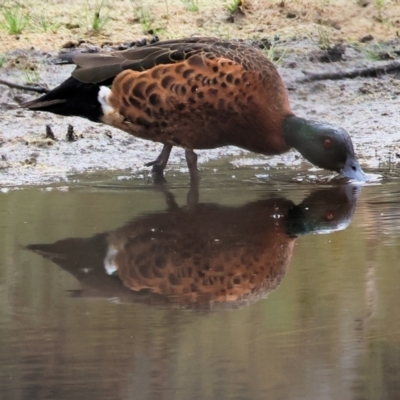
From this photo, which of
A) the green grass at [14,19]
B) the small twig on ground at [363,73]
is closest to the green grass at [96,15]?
the green grass at [14,19]

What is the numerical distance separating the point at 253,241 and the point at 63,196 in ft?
4.92

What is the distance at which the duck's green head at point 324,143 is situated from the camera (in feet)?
21.2

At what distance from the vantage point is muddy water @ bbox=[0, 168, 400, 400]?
345 cm

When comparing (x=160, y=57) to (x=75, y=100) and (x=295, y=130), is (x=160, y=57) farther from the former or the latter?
(x=295, y=130)

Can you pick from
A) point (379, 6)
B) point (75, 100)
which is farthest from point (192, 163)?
point (379, 6)

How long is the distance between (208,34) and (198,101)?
3330mm

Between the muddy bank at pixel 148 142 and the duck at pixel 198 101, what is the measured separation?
1.52ft

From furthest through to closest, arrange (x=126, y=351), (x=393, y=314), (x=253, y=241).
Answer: (x=253, y=241)
(x=393, y=314)
(x=126, y=351)

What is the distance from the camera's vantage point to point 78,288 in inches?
171

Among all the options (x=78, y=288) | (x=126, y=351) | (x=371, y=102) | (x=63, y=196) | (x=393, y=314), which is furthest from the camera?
(x=371, y=102)

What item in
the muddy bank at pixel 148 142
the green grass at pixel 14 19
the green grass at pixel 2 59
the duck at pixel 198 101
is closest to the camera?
the duck at pixel 198 101

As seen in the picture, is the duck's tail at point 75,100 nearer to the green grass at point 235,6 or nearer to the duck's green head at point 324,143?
the duck's green head at point 324,143

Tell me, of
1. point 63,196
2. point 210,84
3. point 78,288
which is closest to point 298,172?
point 210,84

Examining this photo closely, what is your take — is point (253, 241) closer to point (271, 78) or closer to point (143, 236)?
point (143, 236)
